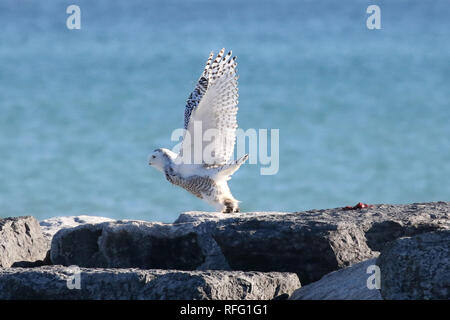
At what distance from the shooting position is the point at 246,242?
5184 mm

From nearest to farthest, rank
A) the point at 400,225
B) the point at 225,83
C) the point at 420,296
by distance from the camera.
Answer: the point at 420,296 < the point at 400,225 < the point at 225,83

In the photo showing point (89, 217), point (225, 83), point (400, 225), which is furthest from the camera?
point (225, 83)

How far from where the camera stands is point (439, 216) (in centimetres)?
573

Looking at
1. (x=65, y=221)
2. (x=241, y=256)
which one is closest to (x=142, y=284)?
(x=241, y=256)

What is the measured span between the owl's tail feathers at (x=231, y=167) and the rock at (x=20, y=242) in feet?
11.0

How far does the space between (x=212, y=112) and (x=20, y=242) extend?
11.8 ft
